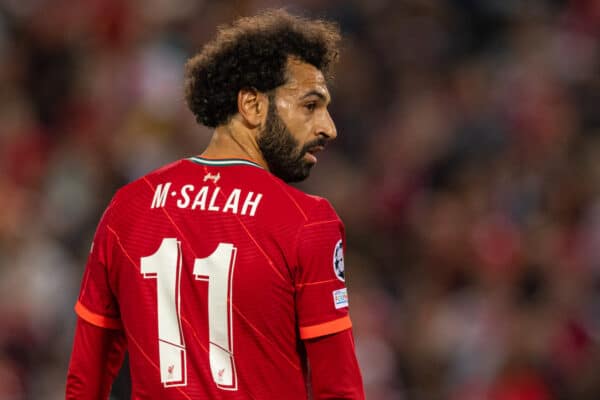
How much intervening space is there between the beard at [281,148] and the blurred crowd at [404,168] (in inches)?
154

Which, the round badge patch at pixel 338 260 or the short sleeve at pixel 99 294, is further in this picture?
the short sleeve at pixel 99 294

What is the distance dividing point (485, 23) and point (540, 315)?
2.99 metres

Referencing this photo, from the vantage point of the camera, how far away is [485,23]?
28.8 ft

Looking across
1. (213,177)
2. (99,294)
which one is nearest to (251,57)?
(213,177)

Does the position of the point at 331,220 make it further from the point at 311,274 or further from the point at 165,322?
the point at 165,322

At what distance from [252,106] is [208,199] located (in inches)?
11.3

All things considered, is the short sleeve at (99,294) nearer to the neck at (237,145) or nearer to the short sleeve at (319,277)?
the neck at (237,145)

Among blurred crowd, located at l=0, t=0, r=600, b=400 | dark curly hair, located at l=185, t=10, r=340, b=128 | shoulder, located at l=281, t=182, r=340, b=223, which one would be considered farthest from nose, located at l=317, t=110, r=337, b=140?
blurred crowd, located at l=0, t=0, r=600, b=400

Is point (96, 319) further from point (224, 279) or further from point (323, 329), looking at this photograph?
point (323, 329)

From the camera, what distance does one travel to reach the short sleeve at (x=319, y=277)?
8.34 ft

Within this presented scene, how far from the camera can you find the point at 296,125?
9.03 ft

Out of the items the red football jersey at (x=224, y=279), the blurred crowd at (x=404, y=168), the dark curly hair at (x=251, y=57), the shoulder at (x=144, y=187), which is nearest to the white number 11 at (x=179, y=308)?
Answer: the red football jersey at (x=224, y=279)

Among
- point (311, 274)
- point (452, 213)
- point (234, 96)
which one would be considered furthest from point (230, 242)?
point (452, 213)

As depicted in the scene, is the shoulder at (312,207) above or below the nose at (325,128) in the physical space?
below
